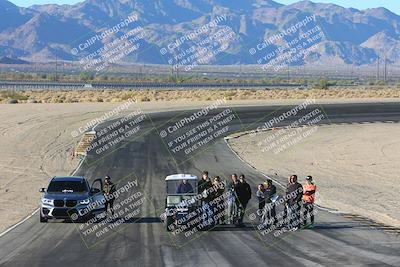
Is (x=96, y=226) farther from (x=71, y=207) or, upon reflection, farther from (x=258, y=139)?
(x=258, y=139)

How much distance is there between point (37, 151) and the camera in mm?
43531

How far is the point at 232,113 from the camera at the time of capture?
64562 mm

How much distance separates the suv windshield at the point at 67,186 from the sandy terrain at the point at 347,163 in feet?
29.9

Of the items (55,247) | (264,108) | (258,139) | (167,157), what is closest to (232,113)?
(264,108)

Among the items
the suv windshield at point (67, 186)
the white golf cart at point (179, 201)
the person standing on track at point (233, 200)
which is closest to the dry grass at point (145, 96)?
the suv windshield at point (67, 186)

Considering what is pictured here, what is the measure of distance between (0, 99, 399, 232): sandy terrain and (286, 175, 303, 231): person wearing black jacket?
27.1 ft

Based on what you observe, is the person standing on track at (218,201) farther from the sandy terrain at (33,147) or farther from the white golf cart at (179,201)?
the sandy terrain at (33,147)

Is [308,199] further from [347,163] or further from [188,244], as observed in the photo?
[347,163]

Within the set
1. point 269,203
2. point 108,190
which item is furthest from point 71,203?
point 269,203

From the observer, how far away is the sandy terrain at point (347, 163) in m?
28.7

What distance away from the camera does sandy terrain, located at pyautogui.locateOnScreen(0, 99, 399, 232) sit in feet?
96.0

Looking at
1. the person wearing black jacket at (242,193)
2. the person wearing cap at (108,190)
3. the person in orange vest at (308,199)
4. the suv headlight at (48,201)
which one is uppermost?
the suv headlight at (48,201)

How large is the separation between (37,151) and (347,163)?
17384 millimetres

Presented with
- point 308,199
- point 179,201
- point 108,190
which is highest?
point 108,190
